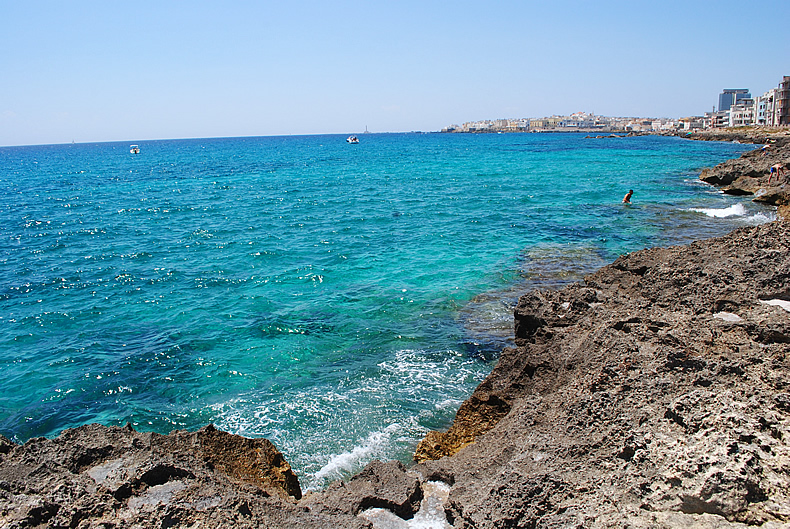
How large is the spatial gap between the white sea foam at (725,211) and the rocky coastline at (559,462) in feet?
73.8

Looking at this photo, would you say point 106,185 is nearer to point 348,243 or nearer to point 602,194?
point 348,243

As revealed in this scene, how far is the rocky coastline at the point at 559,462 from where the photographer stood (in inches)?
165

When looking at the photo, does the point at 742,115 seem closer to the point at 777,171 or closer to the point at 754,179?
the point at 754,179

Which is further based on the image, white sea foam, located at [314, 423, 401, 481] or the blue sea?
the blue sea

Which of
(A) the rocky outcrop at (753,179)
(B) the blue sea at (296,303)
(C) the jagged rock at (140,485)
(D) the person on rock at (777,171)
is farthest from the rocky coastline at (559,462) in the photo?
(D) the person on rock at (777,171)

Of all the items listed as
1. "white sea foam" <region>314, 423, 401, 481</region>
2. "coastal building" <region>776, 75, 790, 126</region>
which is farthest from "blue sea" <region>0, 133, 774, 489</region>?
"coastal building" <region>776, 75, 790, 126</region>

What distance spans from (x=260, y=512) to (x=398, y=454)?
160 inches

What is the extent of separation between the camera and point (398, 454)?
338 inches

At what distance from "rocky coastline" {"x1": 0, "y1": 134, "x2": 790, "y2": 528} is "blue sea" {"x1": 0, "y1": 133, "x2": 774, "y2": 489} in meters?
2.72

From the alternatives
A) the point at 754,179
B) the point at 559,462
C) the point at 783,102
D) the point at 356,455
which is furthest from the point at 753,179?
the point at 783,102

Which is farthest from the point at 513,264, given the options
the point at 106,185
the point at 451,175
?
the point at 106,185

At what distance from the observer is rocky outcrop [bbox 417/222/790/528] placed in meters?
4.08

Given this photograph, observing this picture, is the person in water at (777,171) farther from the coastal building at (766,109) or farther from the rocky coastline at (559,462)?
the coastal building at (766,109)

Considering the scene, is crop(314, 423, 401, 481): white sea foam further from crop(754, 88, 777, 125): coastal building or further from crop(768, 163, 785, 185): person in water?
crop(754, 88, 777, 125): coastal building
